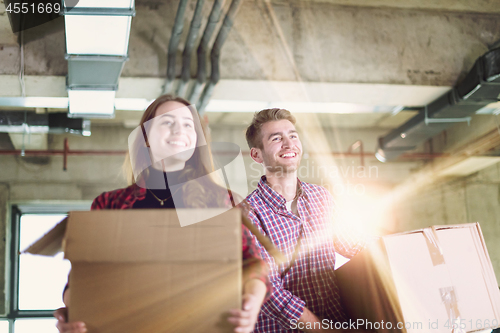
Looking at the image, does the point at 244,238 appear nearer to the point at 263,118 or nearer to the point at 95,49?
the point at 263,118

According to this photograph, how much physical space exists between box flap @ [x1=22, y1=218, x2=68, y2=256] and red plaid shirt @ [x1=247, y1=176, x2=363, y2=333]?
0.67 m

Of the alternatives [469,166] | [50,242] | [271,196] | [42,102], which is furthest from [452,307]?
[469,166]

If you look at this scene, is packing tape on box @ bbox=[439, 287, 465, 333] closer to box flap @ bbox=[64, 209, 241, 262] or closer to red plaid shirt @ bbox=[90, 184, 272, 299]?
red plaid shirt @ bbox=[90, 184, 272, 299]

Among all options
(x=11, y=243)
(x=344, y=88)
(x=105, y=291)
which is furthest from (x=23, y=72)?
(x=11, y=243)

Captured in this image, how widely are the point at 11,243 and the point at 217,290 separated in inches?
212

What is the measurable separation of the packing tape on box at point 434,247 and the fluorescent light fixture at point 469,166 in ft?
13.4

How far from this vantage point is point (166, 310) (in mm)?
855

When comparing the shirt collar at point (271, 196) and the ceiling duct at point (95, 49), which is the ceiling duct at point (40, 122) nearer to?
the ceiling duct at point (95, 49)

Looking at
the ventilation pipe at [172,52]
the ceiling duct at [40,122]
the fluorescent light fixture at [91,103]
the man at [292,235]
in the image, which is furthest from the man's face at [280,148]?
the ceiling duct at [40,122]

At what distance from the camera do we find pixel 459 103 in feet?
10.8

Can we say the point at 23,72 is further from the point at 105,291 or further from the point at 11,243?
the point at 11,243

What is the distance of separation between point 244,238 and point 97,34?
1.63 m

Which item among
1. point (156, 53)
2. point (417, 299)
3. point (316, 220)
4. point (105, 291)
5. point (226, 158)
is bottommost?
point (417, 299)

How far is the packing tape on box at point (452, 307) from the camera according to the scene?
4.25 ft
